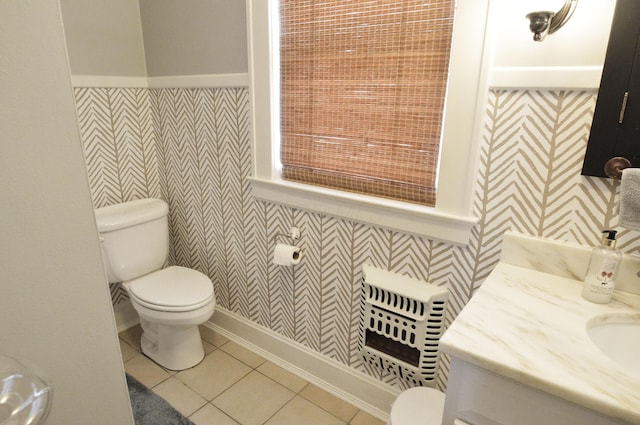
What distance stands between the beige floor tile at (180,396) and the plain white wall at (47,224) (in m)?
1.02

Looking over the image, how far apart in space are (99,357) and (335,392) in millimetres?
1274

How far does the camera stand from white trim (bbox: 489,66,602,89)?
1.05 meters

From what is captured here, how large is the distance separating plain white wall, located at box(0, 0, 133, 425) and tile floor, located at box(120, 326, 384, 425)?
102 cm

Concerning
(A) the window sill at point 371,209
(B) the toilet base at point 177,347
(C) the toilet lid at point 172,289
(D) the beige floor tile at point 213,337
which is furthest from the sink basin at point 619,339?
(D) the beige floor tile at point 213,337

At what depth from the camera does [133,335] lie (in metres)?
2.30

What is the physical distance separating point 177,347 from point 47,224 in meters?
1.46

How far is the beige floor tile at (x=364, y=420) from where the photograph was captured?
170 centimetres

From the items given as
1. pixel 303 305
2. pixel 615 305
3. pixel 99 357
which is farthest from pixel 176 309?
pixel 615 305

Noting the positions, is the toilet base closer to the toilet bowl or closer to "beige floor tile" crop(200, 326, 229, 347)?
the toilet bowl

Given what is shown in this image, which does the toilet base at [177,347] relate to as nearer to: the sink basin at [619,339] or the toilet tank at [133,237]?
the toilet tank at [133,237]

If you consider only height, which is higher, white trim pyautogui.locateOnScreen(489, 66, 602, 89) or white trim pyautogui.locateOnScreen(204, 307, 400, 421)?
white trim pyautogui.locateOnScreen(489, 66, 602, 89)

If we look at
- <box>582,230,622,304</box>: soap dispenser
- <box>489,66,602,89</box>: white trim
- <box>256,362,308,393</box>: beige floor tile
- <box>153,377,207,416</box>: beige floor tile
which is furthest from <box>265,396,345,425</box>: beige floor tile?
<box>489,66,602,89</box>: white trim

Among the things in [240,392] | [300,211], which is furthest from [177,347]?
[300,211]

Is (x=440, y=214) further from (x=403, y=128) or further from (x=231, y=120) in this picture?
(x=231, y=120)
